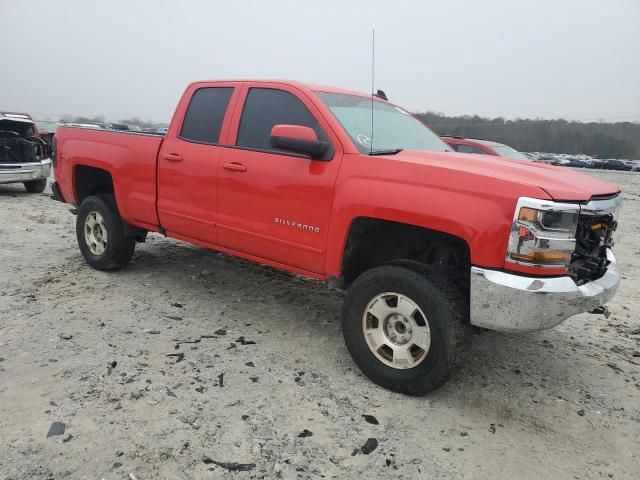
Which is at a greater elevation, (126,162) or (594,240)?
(126,162)

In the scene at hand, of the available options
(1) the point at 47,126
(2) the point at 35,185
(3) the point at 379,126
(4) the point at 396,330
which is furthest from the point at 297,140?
(1) the point at 47,126

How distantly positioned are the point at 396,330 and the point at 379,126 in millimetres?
1661

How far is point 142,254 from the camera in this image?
20.3ft

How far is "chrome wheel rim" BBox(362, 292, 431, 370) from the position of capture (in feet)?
9.91

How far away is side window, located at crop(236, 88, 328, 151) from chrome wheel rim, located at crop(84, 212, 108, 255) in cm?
218

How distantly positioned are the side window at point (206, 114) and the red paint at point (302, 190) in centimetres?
7

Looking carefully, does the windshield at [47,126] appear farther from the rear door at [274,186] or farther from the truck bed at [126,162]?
the rear door at [274,186]

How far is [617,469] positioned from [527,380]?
3.03ft

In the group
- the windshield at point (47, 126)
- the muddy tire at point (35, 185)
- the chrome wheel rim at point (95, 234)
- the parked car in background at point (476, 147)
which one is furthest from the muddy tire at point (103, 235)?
the windshield at point (47, 126)

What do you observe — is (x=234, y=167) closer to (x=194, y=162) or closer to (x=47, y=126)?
(x=194, y=162)

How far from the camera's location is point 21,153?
35.6 feet

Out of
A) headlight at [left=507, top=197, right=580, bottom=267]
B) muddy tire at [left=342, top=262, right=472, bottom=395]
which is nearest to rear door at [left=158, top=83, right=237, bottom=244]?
muddy tire at [left=342, top=262, right=472, bottom=395]

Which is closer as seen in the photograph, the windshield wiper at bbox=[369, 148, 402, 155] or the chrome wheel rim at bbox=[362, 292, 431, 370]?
the chrome wheel rim at bbox=[362, 292, 431, 370]

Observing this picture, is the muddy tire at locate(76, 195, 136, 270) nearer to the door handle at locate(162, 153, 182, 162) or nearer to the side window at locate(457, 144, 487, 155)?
the door handle at locate(162, 153, 182, 162)
